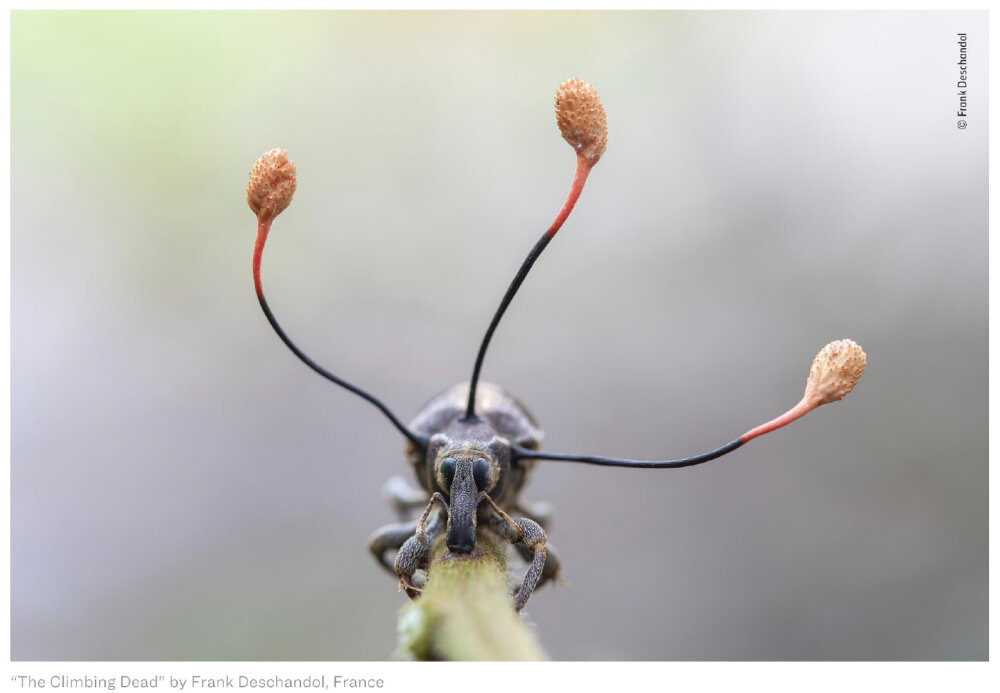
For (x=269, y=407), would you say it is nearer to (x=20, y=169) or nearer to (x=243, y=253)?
(x=243, y=253)

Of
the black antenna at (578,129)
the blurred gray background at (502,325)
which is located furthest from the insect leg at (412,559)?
the blurred gray background at (502,325)

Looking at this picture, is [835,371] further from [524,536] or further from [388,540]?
[388,540]

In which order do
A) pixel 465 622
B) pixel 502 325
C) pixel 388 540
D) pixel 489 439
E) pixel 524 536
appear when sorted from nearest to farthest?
pixel 465 622, pixel 524 536, pixel 489 439, pixel 388 540, pixel 502 325

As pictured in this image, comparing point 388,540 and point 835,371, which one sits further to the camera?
point 388,540

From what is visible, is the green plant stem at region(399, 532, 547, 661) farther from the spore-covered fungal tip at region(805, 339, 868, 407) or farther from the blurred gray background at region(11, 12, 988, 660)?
the blurred gray background at region(11, 12, 988, 660)

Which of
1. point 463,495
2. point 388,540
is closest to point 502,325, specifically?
point 388,540

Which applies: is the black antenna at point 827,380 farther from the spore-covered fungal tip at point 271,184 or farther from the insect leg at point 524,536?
the spore-covered fungal tip at point 271,184
